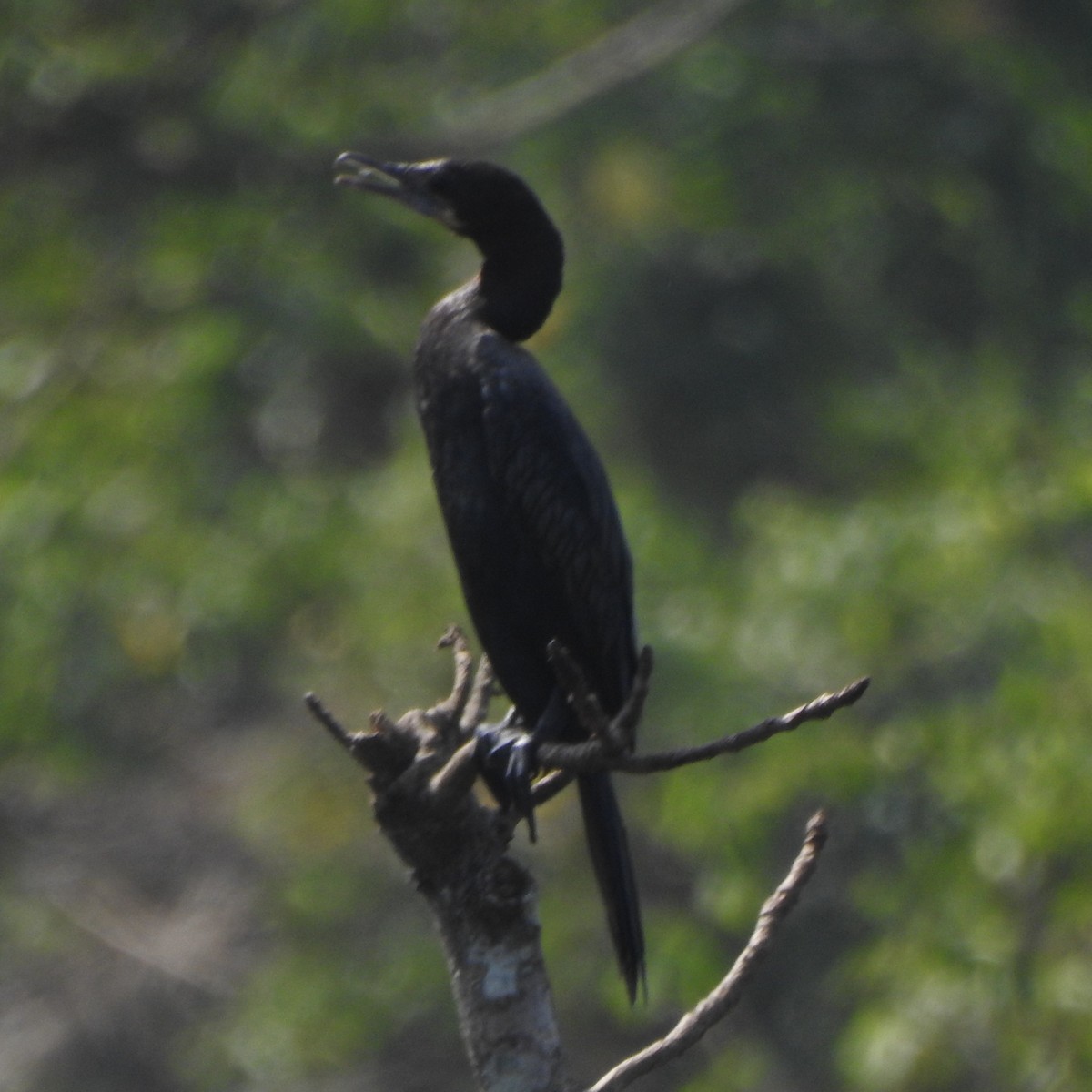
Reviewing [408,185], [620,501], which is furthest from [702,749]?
[620,501]

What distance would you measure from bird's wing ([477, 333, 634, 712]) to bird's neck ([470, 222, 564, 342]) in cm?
13

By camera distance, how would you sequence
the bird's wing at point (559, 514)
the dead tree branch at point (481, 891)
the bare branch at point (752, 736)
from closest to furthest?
1. the bare branch at point (752, 736)
2. the dead tree branch at point (481, 891)
3. the bird's wing at point (559, 514)

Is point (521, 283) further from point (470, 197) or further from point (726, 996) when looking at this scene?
point (726, 996)

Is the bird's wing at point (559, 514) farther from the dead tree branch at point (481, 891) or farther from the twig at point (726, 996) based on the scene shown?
the twig at point (726, 996)

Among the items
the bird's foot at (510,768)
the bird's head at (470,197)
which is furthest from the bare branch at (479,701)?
the bird's head at (470,197)

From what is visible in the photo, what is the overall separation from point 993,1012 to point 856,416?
11.9ft

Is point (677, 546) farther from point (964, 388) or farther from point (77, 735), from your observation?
point (77, 735)

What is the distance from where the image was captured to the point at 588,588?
2873 mm

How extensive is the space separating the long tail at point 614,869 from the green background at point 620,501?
2.02m

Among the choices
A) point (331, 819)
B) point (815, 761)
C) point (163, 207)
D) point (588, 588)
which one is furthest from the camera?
point (163, 207)

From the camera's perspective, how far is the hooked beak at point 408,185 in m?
3.15

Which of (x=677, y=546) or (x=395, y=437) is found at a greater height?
(x=677, y=546)

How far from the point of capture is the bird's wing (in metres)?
2.86

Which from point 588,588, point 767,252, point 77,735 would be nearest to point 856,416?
point 767,252
